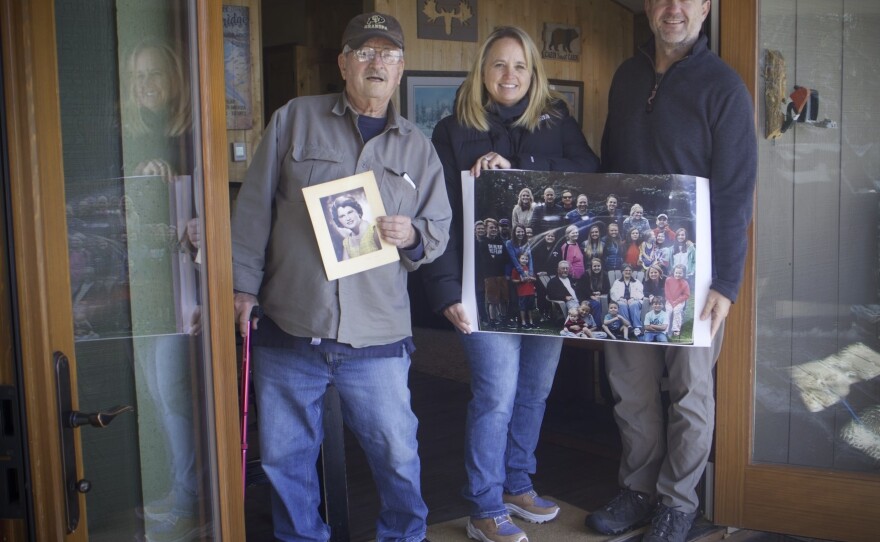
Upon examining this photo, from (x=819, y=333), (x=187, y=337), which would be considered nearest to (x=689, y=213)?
(x=819, y=333)

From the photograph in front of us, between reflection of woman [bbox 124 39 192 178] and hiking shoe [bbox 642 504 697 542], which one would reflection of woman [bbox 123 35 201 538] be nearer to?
reflection of woman [bbox 124 39 192 178]

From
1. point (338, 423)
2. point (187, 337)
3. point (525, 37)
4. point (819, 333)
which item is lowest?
point (338, 423)

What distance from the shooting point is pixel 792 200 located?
9.41 feet

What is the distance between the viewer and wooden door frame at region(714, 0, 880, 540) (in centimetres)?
279

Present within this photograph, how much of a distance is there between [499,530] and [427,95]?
4.13 meters

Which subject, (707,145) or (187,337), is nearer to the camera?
(187,337)

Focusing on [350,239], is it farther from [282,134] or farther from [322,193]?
[282,134]

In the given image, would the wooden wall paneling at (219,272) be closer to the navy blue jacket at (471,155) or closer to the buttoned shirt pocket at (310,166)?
the buttoned shirt pocket at (310,166)

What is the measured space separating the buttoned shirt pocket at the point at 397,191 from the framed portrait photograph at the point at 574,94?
17.4 ft

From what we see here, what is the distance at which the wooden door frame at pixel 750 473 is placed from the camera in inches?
110

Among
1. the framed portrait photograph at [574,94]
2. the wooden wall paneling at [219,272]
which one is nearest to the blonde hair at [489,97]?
the wooden wall paneling at [219,272]

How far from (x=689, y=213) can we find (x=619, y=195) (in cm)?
20

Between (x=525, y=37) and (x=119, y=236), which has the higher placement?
(x=525, y=37)

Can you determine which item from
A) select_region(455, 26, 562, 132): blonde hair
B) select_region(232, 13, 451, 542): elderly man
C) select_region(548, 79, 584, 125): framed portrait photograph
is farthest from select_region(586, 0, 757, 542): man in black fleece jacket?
select_region(548, 79, 584, 125): framed portrait photograph
